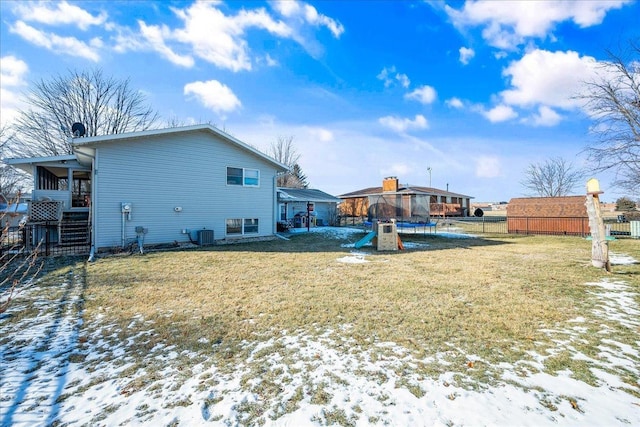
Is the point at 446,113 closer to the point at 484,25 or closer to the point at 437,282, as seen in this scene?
the point at 484,25

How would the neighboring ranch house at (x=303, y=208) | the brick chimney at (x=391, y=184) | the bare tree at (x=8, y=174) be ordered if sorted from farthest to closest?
the brick chimney at (x=391, y=184)
the neighboring ranch house at (x=303, y=208)
the bare tree at (x=8, y=174)

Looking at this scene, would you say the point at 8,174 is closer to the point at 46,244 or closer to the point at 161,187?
the point at 46,244

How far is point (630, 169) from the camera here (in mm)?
11516

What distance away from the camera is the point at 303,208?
23141mm

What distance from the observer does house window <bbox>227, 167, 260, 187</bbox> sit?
12.8 metres

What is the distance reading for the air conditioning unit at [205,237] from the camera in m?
11.6

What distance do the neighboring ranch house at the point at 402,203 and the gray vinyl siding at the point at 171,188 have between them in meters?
6.39

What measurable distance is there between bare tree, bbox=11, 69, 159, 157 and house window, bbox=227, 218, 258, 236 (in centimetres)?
1734

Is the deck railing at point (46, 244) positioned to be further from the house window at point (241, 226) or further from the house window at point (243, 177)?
the house window at point (243, 177)

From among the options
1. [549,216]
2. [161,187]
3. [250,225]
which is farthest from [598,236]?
[161,187]

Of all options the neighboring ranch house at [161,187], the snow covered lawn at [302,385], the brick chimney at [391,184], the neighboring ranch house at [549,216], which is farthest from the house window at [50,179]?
the brick chimney at [391,184]

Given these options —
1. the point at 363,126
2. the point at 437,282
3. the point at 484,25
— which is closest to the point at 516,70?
the point at 484,25

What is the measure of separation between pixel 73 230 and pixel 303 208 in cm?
1485

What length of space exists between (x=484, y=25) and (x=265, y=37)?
27.3 feet
